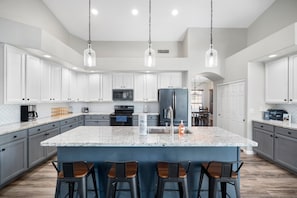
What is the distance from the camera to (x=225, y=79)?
19.4ft

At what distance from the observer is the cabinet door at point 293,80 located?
12.3 ft

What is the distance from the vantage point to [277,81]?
14.0ft

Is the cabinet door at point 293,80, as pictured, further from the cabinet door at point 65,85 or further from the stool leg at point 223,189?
the cabinet door at point 65,85

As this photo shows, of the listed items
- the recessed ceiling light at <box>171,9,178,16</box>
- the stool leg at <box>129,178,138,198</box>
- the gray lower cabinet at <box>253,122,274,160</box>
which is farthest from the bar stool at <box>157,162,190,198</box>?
the recessed ceiling light at <box>171,9,178,16</box>

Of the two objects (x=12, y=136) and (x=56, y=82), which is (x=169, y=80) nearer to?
(x=56, y=82)

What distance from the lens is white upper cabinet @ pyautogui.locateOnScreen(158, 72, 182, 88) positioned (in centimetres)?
630

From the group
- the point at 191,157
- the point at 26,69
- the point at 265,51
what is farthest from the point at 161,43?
the point at 191,157

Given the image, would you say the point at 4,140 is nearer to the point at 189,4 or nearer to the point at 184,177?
the point at 184,177

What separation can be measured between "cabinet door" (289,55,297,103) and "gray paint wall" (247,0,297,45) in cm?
117

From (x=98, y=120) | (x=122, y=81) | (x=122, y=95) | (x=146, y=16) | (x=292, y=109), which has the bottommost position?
(x=98, y=120)

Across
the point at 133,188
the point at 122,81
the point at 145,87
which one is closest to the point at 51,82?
the point at 122,81

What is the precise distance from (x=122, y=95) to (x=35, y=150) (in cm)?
316

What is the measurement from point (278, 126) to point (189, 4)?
3.55 metres

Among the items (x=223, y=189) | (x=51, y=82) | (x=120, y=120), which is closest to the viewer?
(x=223, y=189)
